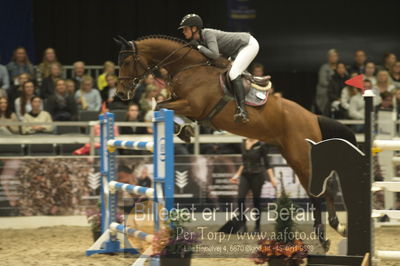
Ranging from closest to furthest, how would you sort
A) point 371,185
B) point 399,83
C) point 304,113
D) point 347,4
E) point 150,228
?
point 371,185
point 150,228
point 304,113
point 399,83
point 347,4

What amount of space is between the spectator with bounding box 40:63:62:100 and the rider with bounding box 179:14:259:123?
371 cm

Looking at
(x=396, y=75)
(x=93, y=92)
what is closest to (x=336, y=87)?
(x=396, y=75)

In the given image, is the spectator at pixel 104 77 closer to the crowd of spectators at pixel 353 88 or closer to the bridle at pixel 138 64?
the crowd of spectators at pixel 353 88

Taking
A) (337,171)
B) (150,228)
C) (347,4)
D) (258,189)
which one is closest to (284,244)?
(337,171)

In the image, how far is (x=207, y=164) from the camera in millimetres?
8883

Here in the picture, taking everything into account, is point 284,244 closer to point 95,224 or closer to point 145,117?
point 95,224

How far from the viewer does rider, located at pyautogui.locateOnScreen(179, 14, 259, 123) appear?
6148 mm

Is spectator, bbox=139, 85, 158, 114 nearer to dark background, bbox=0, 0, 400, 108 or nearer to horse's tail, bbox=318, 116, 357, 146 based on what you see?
dark background, bbox=0, 0, 400, 108

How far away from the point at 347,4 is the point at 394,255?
28.3ft

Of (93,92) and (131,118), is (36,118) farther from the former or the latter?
(131,118)

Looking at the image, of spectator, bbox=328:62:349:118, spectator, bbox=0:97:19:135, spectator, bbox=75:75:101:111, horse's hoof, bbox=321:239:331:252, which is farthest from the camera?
spectator, bbox=328:62:349:118

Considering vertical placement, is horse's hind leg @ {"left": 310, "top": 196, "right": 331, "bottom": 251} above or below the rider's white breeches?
below

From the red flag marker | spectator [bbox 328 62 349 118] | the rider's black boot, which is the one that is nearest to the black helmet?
the rider's black boot

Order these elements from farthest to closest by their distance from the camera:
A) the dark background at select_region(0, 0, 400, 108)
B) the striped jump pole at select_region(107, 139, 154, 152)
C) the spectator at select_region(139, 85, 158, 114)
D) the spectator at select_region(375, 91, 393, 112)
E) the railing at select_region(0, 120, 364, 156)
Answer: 1. the dark background at select_region(0, 0, 400, 108)
2. the spectator at select_region(375, 91, 393, 112)
3. the spectator at select_region(139, 85, 158, 114)
4. the railing at select_region(0, 120, 364, 156)
5. the striped jump pole at select_region(107, 139, 154, 152)
